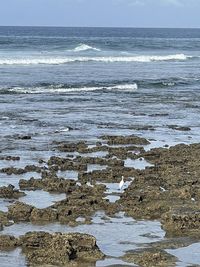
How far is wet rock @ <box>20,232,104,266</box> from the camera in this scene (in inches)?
528

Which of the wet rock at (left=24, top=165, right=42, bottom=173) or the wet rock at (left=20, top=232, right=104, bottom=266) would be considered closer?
the wet rock at (left=20, top=232, right=104, bottom=266)

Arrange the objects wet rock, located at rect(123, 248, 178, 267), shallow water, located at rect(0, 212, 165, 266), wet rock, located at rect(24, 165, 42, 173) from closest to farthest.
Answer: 1. wet rock, located at rect(123, 248, 178, 267)
2. shallow water, located at rect(0, 212, 165, 266)
3. wet rock, located at rect(24, 165, 42, 173)

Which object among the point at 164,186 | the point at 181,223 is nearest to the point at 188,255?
the point at 181,223

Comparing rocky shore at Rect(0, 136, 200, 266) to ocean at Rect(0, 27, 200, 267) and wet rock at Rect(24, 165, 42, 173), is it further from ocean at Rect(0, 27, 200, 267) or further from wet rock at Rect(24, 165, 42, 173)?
ocean at Rect(0, 27, 200, 267)

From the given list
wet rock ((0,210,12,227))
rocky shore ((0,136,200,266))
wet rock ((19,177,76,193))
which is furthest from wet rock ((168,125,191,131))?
wet rock ((0,210,12,227))

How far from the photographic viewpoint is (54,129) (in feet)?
98.5

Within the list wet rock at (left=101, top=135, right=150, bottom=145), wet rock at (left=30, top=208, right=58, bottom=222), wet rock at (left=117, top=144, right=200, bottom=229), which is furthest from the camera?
wet rock at (left=101, top=135, right=150, bottom=145)

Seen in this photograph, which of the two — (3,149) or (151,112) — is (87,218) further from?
(151,112)

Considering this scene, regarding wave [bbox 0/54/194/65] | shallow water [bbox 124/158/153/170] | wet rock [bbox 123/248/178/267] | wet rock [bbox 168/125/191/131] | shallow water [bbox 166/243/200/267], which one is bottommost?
wave [bbox 0/54/194/65]

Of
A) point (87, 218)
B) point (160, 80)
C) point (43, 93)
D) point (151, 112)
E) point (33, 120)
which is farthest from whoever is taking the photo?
point (160, 80)

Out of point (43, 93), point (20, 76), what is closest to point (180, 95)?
point (43, 93)

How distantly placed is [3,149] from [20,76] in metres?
33.2

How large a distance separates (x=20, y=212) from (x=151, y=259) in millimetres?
3901

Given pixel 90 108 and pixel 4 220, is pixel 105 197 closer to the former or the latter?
pixel 4 220
